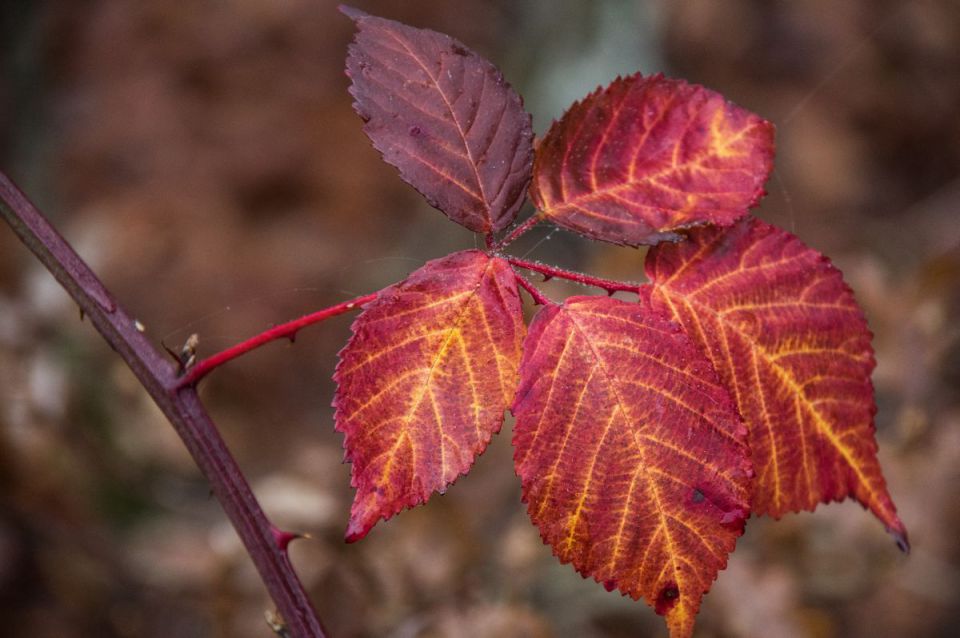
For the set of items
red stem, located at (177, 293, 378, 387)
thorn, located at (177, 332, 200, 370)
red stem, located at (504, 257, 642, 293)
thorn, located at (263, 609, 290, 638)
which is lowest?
thorn, located at (263, 609, 290, 638)

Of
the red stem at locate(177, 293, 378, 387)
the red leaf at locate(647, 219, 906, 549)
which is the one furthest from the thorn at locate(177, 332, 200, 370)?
the red leaf at locate(647, 219, 906, 549)

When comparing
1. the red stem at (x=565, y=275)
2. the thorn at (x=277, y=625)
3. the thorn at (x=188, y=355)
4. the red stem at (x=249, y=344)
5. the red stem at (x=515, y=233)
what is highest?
the thorn at (x=188, y=355)

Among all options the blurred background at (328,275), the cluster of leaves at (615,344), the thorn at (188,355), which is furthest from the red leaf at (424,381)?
the blurred background at (328,275)

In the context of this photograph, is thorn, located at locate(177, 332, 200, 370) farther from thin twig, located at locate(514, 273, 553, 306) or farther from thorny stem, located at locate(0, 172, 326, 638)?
thin twig, located at locate(514, 273, 553, 306)

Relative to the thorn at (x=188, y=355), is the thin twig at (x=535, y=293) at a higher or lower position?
lower

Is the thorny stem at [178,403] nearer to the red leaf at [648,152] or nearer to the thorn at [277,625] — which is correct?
the thorn at [277,625]

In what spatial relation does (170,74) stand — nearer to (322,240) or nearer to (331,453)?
(322,240)

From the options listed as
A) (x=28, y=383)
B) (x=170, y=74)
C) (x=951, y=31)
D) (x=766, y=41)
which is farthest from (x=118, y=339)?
(x=951, y=31)
